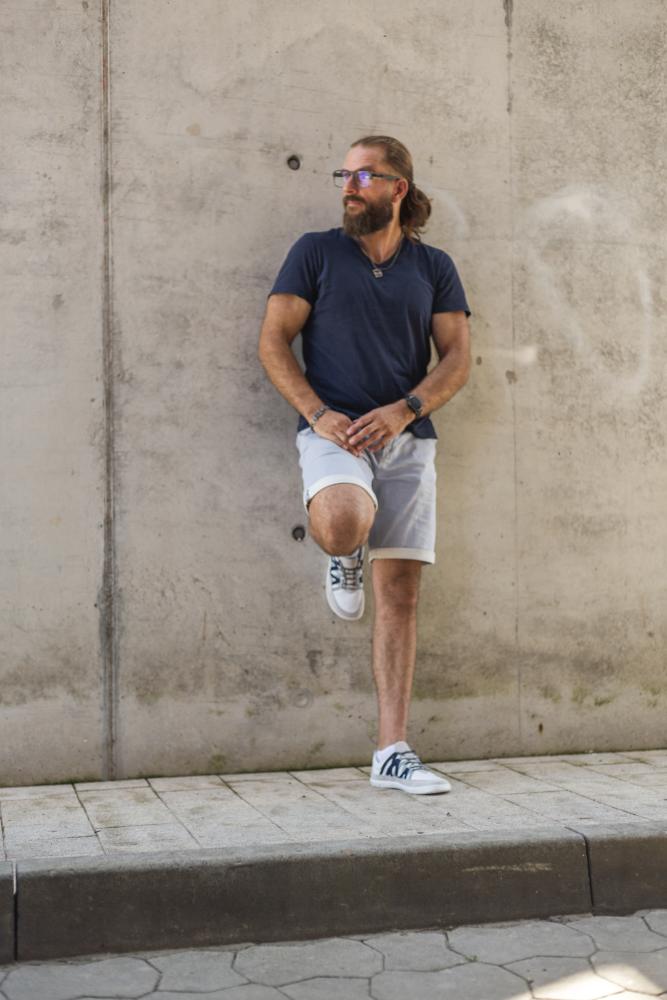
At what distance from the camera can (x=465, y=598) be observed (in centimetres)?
487

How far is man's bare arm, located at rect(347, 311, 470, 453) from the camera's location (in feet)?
14.0

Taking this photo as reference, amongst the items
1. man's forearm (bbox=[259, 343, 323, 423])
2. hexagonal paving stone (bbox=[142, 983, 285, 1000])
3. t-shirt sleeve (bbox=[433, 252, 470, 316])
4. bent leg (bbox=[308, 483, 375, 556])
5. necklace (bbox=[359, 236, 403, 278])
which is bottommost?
hexagonal paving stone (bbox=[142, 983, 285, 1000])

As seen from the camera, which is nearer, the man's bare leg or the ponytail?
the man's bare leg

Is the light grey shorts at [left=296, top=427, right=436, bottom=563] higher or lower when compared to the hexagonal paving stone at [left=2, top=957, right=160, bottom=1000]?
higher

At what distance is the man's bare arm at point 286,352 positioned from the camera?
4355 millimetres

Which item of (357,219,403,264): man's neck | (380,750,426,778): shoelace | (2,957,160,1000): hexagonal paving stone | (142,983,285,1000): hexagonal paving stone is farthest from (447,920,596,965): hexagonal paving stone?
(357,219,403,264): man's neck

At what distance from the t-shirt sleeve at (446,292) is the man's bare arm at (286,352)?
1.70ft

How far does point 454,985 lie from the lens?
281 centimetres

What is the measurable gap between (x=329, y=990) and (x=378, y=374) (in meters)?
2.32

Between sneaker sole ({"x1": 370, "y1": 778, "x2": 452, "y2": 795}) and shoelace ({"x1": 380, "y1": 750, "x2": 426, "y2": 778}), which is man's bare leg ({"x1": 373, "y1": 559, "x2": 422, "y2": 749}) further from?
sneaker sole ({"x1": 370, "y1": 778, "x2": 452, "y2": 795})

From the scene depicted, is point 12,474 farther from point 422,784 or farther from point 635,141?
point 635,141

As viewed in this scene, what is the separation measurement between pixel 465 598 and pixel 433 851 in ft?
5.51

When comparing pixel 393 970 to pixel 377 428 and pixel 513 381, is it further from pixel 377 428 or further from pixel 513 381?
pixel 513 381

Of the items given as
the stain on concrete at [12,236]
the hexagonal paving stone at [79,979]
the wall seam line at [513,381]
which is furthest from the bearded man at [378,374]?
the hexagonal paving stone at [79,979]
